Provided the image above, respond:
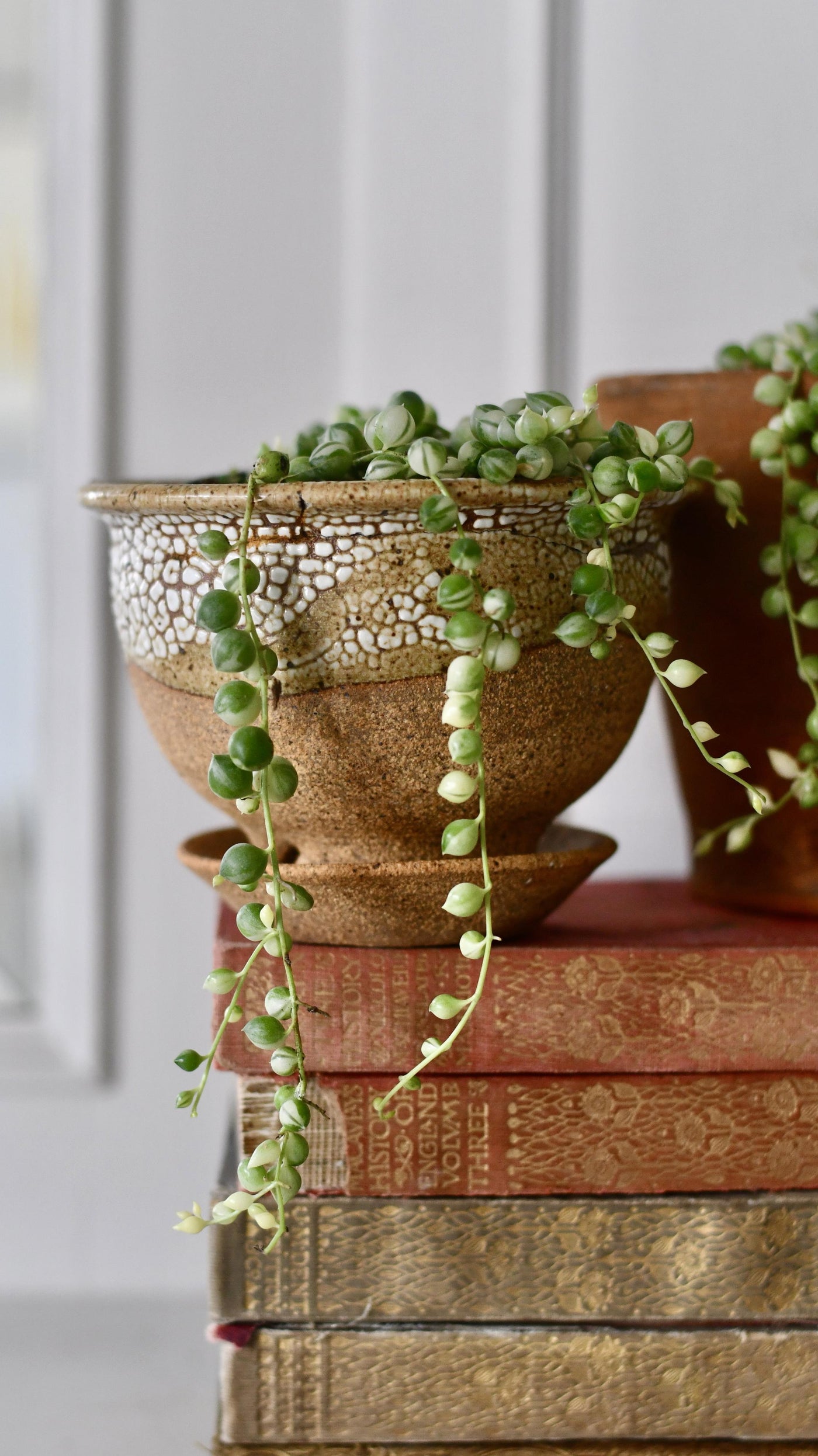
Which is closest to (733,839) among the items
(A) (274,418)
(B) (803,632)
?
(B) (803,632)

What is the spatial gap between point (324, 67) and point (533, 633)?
0.53m

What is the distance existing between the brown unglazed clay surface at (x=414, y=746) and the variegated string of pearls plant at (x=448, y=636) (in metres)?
0.01

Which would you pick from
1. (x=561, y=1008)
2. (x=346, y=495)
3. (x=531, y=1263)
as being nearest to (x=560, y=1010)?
(x=561, y=1008)

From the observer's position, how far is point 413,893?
48cm

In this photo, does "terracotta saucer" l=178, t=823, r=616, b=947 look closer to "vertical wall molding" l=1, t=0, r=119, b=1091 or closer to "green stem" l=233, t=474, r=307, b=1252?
"green stem" l=233, t=474, r=307, b=1252

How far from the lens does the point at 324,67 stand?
796 millimetres

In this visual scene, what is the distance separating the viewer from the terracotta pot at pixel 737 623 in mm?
599

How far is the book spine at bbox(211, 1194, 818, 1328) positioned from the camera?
1.62 ft

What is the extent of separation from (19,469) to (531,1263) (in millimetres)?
624

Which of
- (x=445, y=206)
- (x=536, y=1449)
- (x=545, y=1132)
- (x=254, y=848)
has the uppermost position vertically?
(x=445, y=206)

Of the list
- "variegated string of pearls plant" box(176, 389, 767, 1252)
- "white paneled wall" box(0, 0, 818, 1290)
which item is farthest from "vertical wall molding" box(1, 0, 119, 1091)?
"variegated string of pearls plant" box(176, 389, 767, 1252)

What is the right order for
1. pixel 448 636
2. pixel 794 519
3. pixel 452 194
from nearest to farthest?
pixel 448 636 < pixel 794 519 < pixel 452 194

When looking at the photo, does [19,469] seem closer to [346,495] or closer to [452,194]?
[452,194]

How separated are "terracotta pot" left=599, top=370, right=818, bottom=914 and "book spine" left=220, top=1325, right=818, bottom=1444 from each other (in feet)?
0.71
